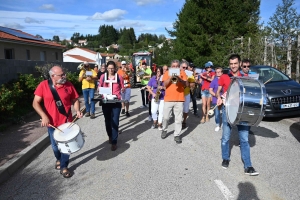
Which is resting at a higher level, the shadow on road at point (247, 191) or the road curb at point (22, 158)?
the road curb at point (22, 158)

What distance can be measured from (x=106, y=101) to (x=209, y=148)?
7.85ft

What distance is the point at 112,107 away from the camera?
5586 millimetres

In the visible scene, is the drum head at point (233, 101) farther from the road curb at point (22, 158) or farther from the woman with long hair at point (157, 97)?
the road curb at point (22, 158)

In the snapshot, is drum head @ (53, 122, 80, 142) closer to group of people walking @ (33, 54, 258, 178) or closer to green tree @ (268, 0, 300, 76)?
group of people walking @ (33, 54, 258, 178)

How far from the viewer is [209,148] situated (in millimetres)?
5578

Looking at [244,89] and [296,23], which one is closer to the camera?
[244,89]

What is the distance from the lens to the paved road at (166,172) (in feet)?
12.1

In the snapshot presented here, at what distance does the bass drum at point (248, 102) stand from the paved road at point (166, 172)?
96 cm

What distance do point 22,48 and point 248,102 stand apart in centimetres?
2036

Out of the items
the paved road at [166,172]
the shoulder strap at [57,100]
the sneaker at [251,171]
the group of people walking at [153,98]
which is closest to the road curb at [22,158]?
the paved road at [166,172]

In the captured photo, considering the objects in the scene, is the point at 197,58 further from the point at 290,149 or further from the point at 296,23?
the point at 290,149

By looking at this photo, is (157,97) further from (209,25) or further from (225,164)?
(209,25)

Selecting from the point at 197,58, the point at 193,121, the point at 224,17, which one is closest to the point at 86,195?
the point at 193,121

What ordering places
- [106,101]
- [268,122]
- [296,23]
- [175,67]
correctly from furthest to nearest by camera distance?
[296,23]
[268,122]
[175,67]
[106,101]
